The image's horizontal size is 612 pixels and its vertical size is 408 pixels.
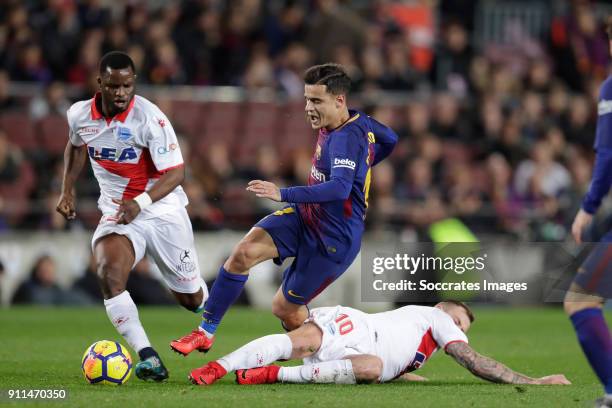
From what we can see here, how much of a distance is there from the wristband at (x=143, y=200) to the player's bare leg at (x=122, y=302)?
15.4 inches

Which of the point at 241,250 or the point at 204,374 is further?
the point at 241,250

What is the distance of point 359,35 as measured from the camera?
2014cm

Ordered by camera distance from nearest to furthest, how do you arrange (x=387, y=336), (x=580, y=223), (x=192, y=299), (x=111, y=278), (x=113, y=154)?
(x=580, y=223), (x=387, y=336), (x=111, y=278), (x=113, y=154), (x=192, y=299)

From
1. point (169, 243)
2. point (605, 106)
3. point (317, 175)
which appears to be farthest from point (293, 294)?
point (605, 106)

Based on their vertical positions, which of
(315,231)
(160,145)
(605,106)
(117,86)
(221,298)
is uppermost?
(605,106)

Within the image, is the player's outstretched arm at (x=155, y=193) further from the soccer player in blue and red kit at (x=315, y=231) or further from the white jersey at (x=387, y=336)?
the white jersey at (x=387, y=336)

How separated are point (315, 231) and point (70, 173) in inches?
88.7

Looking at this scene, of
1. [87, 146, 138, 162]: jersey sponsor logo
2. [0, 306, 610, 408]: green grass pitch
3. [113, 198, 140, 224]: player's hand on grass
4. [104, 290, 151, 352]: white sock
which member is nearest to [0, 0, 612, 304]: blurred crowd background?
[0, 306, 610, 408]: green grass pitch

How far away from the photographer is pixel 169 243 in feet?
31.3

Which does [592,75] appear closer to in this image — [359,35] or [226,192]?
[359,35]

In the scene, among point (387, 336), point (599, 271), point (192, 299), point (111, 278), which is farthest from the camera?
point (192, 299)

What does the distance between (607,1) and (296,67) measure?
9057 millimetres

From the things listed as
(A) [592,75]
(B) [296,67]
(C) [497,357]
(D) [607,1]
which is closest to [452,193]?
(B) [296,67]

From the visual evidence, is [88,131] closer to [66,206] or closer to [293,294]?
[66,206]
